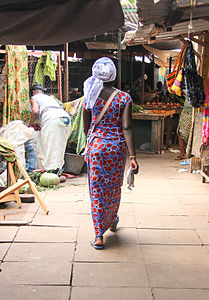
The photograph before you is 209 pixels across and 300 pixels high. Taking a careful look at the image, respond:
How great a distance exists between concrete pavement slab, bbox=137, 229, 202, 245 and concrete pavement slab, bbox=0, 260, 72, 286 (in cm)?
108

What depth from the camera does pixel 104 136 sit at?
4090mm

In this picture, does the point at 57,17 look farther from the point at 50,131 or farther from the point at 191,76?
the point at 50,131

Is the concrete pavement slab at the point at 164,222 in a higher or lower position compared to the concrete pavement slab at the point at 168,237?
lower

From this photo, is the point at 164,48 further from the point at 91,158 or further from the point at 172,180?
the point at 91,158

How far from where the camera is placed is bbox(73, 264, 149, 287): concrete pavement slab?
3.32m

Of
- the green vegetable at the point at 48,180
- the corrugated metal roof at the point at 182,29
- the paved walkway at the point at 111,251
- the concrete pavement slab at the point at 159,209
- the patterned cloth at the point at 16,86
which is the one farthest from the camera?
the patterned cloth at the point at 16,86

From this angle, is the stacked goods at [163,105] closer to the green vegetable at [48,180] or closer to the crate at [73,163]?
the crate at [73,163]

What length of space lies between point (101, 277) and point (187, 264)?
2.87 feet

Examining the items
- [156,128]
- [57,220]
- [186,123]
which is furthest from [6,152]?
[156,128]

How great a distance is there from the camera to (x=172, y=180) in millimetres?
7223

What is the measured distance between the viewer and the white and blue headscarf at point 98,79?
4035 mm

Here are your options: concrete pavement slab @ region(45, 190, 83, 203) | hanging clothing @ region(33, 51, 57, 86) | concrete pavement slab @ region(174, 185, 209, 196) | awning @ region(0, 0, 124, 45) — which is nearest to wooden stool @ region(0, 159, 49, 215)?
concrete pavement slab @ region(45, 190, 83, 203)

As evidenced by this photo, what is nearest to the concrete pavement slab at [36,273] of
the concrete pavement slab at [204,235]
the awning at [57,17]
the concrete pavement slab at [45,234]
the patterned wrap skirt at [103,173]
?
the concrete pavement slab at [45,234]

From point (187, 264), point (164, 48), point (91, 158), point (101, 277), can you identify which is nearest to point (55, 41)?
point (91, 158)
